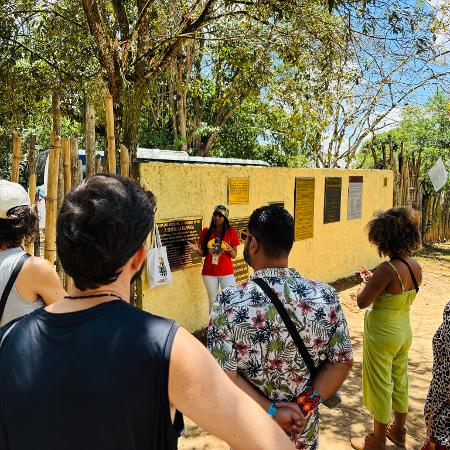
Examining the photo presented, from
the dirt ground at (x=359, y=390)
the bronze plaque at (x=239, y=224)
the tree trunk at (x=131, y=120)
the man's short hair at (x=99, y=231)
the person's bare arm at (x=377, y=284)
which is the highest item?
the tree trunk at (x=131, y=120)

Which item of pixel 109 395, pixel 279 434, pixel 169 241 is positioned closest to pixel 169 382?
pixel 109 395

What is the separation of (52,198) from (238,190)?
3.05 m

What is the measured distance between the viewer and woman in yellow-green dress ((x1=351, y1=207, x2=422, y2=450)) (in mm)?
3254

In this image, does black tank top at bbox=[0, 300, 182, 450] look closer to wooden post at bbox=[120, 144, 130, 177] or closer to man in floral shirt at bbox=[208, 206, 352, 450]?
man in floral shirt at bbox=[208, 206, 352, 450]

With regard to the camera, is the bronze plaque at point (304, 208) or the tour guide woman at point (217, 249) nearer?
the tour guide woman at point (217, 249)

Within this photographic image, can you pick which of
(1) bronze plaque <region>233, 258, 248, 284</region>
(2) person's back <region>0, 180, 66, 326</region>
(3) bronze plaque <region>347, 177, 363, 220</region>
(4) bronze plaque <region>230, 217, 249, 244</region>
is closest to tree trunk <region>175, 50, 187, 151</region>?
(3) bronze plaque <region>347, 177, 363, 220</region>

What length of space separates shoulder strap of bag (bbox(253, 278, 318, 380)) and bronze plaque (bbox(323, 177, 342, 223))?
6643 mm

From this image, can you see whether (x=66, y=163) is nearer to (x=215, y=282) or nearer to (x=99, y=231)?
(x=215, y=282)

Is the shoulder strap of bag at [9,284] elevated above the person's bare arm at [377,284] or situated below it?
above

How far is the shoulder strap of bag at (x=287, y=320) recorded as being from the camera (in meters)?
1.95

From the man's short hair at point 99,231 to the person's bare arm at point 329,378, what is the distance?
3.96 feet

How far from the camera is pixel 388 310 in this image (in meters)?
3.31

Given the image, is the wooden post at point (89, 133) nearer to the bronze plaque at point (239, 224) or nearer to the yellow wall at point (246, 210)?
the yellow wall at point (246, 210)

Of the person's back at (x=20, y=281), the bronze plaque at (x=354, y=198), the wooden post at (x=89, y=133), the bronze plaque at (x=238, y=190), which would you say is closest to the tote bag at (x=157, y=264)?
the wooden post at (x=89, y=133)
